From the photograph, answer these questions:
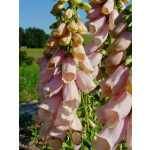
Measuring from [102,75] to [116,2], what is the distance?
45cm

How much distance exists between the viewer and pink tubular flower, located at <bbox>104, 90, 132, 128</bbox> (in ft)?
1.88

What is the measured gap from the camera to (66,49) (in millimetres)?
879

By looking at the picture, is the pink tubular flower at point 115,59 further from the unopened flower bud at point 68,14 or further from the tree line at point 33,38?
the tree line at point 33,38

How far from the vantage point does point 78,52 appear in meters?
0.81

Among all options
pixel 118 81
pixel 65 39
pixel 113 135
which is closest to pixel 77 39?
pixel 65 39

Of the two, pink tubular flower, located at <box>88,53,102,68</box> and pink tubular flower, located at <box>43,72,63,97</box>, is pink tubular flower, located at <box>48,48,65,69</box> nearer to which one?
pink tubular flower, located at <box>43,72,63,97</box>

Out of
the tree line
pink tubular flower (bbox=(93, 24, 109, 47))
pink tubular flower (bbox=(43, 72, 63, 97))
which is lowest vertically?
pink tubular flower (bbox=(43, 72, 63, 97))

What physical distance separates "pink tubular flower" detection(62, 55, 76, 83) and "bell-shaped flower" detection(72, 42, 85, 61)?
0.11 ft

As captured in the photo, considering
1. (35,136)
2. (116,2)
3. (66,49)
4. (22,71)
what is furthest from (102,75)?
(22,71)

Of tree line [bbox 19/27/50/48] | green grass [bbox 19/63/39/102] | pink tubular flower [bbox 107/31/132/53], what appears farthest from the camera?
tree line [bbox 19/27/50/48]

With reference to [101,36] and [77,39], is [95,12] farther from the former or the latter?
[77,39]

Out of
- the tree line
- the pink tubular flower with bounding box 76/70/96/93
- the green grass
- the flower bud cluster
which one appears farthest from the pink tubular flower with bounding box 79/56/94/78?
the tree line

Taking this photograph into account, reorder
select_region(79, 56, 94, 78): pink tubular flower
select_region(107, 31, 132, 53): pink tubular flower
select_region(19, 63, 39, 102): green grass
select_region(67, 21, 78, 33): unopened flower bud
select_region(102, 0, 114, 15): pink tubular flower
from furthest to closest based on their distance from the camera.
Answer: select_region(19, 63, 39, 102): green grass → select_region(102, 0, 114, 15): pink tubular flower → select_region(79, 56, 94, 78): pink tubular flower → select_region(67, 21, 78, 33): unopened flower bud → select_region(107, 31, 132, 53): pink tubular flower
